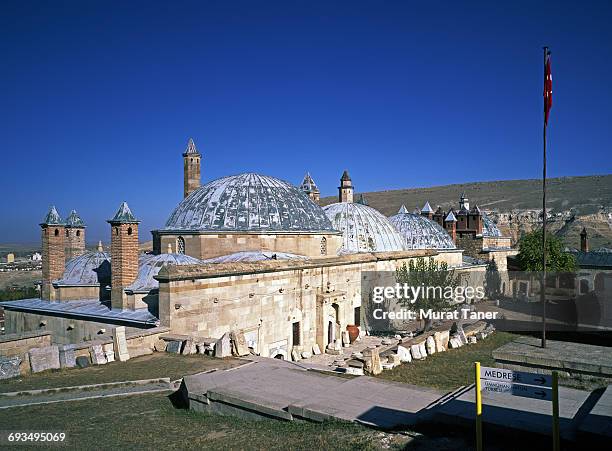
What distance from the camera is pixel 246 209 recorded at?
65.5 ft

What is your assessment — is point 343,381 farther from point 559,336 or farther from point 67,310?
point 559,336

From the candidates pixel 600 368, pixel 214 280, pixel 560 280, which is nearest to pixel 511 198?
pixel 560 280

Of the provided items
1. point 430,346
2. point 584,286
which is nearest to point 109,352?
point 430,346

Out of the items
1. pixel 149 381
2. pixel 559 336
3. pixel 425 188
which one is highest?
pixel 425 188

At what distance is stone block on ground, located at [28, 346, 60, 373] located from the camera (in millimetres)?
10109

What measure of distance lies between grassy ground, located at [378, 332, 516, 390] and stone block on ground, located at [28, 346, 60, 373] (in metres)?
7.59

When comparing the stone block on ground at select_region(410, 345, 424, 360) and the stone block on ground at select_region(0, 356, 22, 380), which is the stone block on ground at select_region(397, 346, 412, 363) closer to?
the stone block on ground at select_region(410, 345, 424, 360)

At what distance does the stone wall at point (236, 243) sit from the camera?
1905 cm

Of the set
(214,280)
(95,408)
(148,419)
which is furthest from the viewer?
(214,280)

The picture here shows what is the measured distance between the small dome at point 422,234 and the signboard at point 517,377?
28210 millimetres

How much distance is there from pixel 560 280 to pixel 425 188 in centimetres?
8301

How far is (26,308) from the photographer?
55.7 ft

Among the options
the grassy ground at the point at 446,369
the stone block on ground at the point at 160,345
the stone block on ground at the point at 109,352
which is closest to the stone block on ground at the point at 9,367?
the stone block on ground at the point at 109,352

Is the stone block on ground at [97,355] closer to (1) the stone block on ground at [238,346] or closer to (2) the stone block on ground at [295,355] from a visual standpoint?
(1) the stone block on ground at [238,346]
